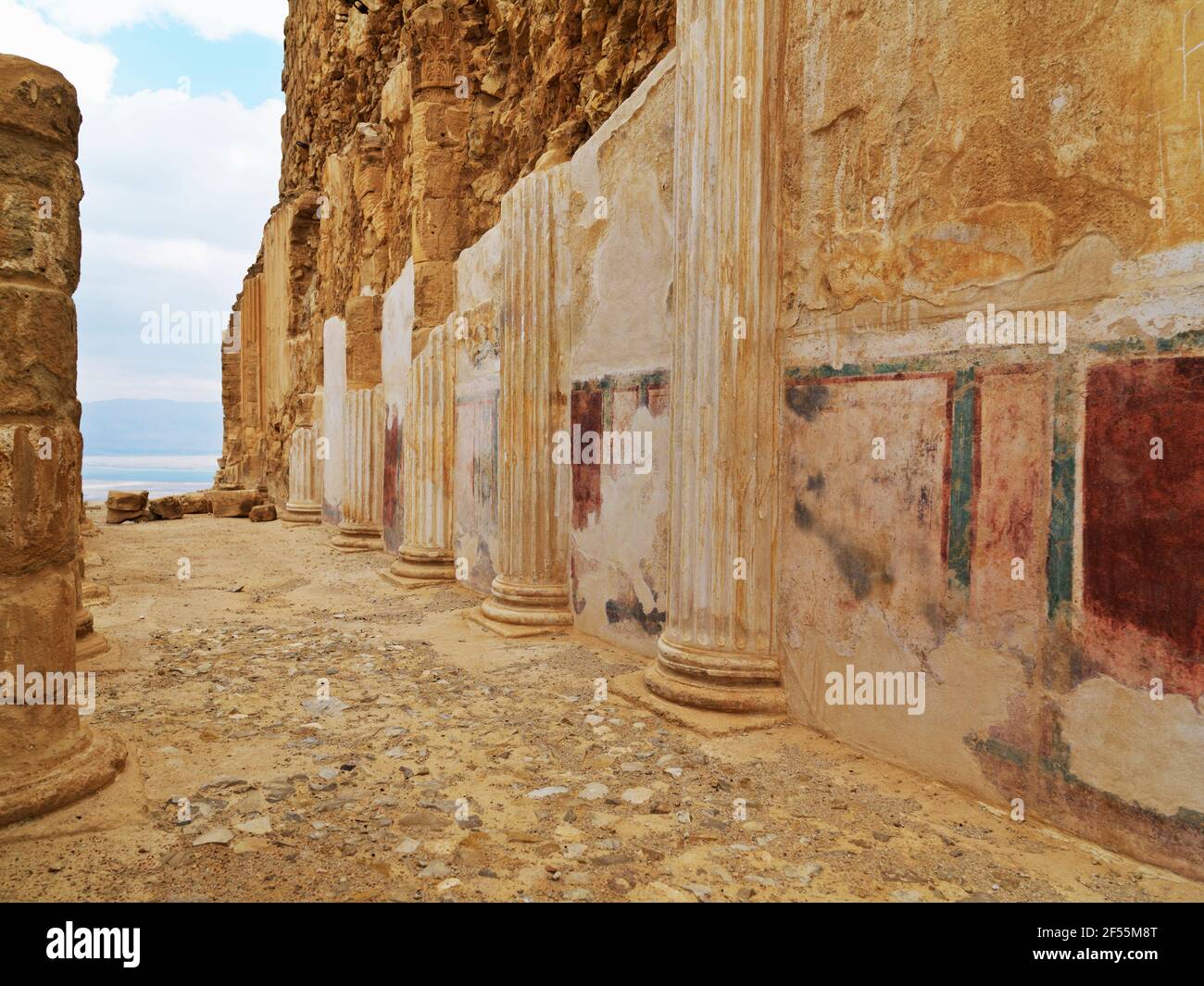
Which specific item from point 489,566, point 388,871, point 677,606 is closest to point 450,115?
point 489,566

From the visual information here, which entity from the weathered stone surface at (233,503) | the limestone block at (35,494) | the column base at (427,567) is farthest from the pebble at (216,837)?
the weathered stone surface at (233,503)

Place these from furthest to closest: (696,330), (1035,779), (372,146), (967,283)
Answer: (372,146) → (696,330) → (967,283) → (1035,779)

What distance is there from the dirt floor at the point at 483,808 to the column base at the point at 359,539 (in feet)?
15.7

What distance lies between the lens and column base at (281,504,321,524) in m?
12.1

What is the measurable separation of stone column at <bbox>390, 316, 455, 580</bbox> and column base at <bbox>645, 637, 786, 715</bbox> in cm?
386

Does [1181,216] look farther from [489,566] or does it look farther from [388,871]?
[489,566]

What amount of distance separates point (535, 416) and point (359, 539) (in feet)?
15.2

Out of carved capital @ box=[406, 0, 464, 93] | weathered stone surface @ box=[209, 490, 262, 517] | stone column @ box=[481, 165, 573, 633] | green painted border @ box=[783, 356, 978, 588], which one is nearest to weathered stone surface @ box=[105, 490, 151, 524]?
weathered stone surface @ box=[209, 490, 262, 517]

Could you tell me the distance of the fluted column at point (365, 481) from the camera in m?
9.20

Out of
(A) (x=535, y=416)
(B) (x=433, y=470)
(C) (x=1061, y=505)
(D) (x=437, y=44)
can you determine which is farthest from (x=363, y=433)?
(C) (x=1061, y=505)

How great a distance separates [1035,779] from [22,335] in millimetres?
3302

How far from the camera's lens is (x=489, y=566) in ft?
20.3

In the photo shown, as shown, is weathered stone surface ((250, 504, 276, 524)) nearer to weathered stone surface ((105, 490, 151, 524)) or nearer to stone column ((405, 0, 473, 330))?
weathered stone surface ((105, 490, 151, 524))

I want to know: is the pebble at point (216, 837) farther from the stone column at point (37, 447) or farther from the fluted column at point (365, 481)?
the fluted column at point (365, 481)
